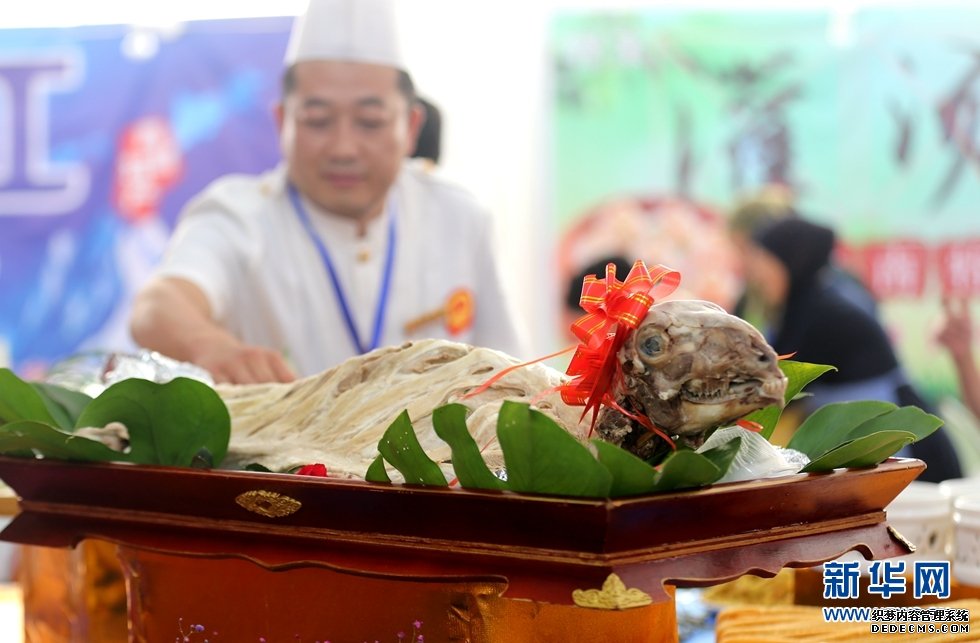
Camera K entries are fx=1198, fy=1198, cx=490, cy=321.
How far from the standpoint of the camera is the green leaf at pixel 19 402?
0.97 metres

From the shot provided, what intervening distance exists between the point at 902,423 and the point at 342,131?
47.4 inches

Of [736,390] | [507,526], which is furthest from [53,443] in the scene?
[736,390]

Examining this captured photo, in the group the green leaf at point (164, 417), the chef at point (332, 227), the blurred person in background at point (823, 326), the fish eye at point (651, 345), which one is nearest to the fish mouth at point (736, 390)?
the fish eye at point (651, 345)

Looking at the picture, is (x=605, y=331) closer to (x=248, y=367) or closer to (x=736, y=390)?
(x=736, y=390)

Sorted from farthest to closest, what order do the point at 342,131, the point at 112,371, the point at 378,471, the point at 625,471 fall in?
the point at 342,131, the point at 112,371, the point at 378,471, the point at 625,471

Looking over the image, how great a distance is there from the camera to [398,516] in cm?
70

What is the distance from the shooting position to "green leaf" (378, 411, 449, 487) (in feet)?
2.30

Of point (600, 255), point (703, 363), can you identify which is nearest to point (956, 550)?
point (703, 363)

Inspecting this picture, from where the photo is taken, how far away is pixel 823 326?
2447 millimetres

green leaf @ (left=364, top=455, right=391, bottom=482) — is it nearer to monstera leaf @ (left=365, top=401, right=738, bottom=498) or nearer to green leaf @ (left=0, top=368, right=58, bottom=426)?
monstera leaf @ (left=365, top=401, right=738, bottom=498)

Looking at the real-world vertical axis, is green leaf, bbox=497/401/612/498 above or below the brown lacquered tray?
above

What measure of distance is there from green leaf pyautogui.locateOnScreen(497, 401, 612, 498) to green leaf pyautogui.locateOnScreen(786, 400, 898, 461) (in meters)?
0.25

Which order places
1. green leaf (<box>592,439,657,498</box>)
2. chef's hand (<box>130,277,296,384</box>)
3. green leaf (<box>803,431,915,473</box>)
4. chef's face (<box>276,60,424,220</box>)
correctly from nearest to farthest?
green leaf (<box>592,439,657,498</box>)
green leaf (<box>803,431,915,473</box>)
chef's hand (<box>130,277,296,384</box>)
chef's face (<box>276,60,424,220</box>)

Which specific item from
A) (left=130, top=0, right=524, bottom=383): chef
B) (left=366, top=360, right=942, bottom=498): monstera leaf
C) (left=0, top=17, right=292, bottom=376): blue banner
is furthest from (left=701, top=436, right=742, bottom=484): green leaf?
(left=0, top=17, right=292, bottom=376): blue banner
